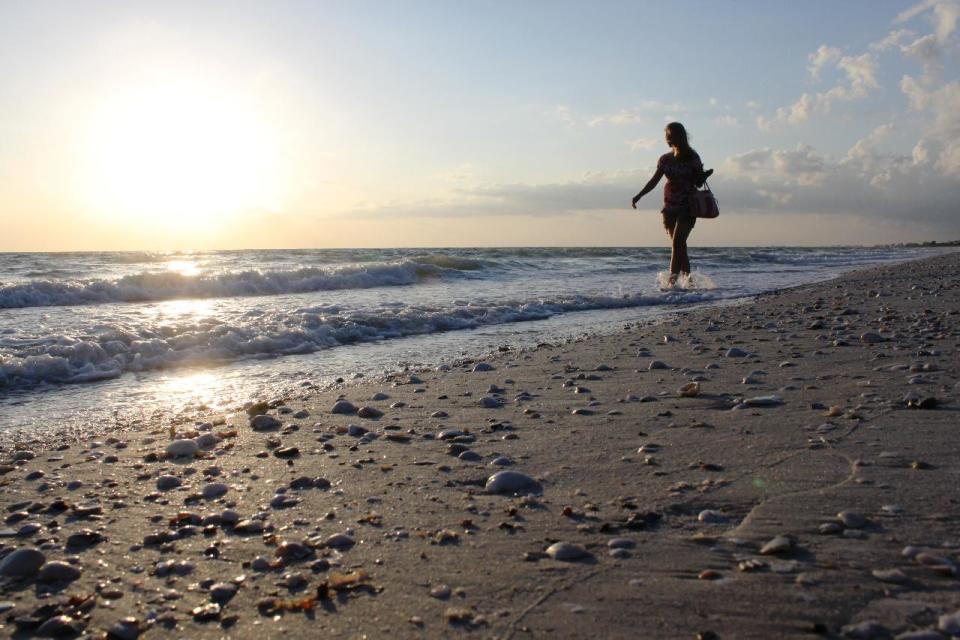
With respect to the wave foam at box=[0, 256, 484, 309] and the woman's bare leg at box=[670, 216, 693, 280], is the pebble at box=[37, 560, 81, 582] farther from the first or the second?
Result: the wave foam at box=[0, 256, 484, 309]

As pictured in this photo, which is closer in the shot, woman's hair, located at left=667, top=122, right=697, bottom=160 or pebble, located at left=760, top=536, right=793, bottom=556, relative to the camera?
pebble, located at left=760, top=536, right=793, bottom=556

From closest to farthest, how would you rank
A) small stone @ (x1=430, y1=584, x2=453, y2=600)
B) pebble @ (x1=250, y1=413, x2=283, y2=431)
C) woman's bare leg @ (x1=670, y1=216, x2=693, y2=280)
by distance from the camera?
small stone @ (x1=430, y1=584, x2=453, y2=600), pebble @ (x1=250, y1=413, x2=283, y2=431), woman's bare leg @ (x1=670, y1=216, x2=693, y2=280)

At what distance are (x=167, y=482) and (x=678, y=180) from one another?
938 centimetres

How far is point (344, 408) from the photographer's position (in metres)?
4.03

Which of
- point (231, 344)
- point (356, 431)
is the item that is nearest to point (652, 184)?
point (231, 344)

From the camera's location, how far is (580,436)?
3180mm

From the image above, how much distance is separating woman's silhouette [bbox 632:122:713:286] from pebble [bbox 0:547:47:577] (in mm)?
9597

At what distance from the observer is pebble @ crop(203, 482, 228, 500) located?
8.44 feet

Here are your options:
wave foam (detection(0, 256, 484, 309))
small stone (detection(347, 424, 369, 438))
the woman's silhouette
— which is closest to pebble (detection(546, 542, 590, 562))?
small stone (detection(347, 424, 369, 438))

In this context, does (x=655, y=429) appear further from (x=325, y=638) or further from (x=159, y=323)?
(x=159, y=323)

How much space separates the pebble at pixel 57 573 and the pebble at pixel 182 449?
1230 mm

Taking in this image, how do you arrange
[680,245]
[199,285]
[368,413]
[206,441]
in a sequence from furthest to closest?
1. [199,285]
2. [680,245]
3. [368,413]
4. [206,441]

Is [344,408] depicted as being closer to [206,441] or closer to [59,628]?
[206,441]

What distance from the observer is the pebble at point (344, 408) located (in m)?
4.02
